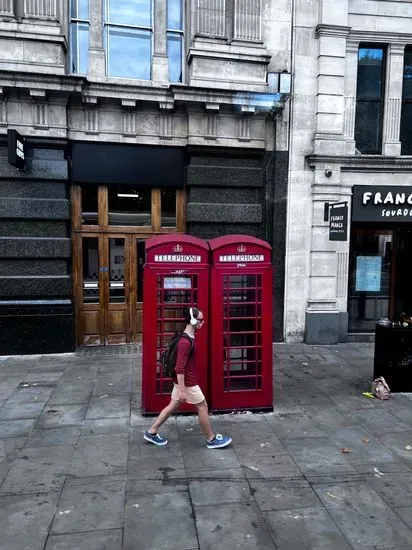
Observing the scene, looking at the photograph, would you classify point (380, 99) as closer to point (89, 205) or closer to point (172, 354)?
point (89, 205)

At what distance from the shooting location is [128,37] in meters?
9.64

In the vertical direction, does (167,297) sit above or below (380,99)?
below

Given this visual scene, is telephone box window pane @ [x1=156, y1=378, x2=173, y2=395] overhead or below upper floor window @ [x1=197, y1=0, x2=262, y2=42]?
below

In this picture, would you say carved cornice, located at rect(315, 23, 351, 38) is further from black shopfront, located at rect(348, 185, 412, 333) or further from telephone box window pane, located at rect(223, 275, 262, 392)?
telephone box window pane, located at rect(223, 275, 262, 392)

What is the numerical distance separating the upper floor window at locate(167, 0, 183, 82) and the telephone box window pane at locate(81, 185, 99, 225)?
3118mm

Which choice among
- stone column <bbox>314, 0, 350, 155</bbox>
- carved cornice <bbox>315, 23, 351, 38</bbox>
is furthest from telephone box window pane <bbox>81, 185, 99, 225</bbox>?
carved cornice <bbox>315, 23, 351, 38</bbox>

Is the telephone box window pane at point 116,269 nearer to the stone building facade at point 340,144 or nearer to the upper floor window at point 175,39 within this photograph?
the stone building facade at point 340,144

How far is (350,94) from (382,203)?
8.79 ft

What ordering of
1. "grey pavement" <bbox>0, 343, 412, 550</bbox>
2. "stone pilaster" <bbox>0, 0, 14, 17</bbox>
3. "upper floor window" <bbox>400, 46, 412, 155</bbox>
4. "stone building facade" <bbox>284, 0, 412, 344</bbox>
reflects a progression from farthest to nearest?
"upper floor window" <bbox>400, 46, 412, 155</bbox>, "stone building facade" <bbox>284, 0, 412, 344</bbox>, "stone pilaster" <bbox>0, 0, 14, 17</bbox>, "grey pavement" <bbox>0, 343, 412, 550</bbox>

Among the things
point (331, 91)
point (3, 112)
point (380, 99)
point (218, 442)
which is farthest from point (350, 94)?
point (218, 442)

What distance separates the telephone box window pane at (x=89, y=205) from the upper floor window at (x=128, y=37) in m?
2.56

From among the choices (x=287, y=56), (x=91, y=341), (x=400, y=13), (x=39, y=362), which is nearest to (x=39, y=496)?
(x=39, y=362)

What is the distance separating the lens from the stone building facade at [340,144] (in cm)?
996

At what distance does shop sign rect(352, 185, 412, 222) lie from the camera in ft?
33.3
